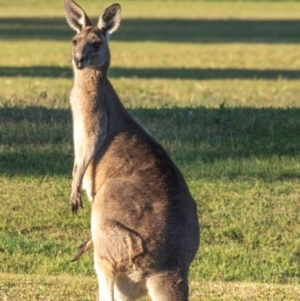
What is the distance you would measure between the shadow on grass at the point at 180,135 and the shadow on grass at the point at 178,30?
17446 millimetres

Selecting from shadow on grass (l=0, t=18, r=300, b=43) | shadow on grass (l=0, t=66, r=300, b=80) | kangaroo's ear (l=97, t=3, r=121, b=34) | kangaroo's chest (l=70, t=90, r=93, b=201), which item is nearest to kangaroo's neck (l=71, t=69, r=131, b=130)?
kangaroo's chest (l=70, t=90, r=93, b=201)

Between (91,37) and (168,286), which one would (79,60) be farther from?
(168,286)

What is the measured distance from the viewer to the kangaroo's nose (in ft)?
21.0

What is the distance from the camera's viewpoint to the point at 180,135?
1080cm

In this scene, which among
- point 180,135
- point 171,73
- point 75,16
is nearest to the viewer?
point 75,16

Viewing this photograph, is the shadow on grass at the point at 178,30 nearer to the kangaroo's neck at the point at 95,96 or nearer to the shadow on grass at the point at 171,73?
the shadow on grass at the point at 171,73

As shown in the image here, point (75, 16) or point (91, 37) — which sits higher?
point (75, 16)

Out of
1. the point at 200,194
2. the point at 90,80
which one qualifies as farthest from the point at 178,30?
the point at 90,80

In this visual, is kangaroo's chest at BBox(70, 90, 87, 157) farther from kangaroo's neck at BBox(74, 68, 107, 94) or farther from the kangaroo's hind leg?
the kangaroo's hind leg

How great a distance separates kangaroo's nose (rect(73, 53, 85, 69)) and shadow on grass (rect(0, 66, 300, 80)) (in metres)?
14.0

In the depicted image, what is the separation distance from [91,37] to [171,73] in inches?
601

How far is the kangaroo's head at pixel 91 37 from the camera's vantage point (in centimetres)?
642

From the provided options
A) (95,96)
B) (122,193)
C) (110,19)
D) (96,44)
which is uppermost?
(110,19)

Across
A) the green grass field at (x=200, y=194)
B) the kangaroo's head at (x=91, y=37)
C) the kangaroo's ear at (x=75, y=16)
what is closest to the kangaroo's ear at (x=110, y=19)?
the kangaroo's head at (x=91, y=37)
